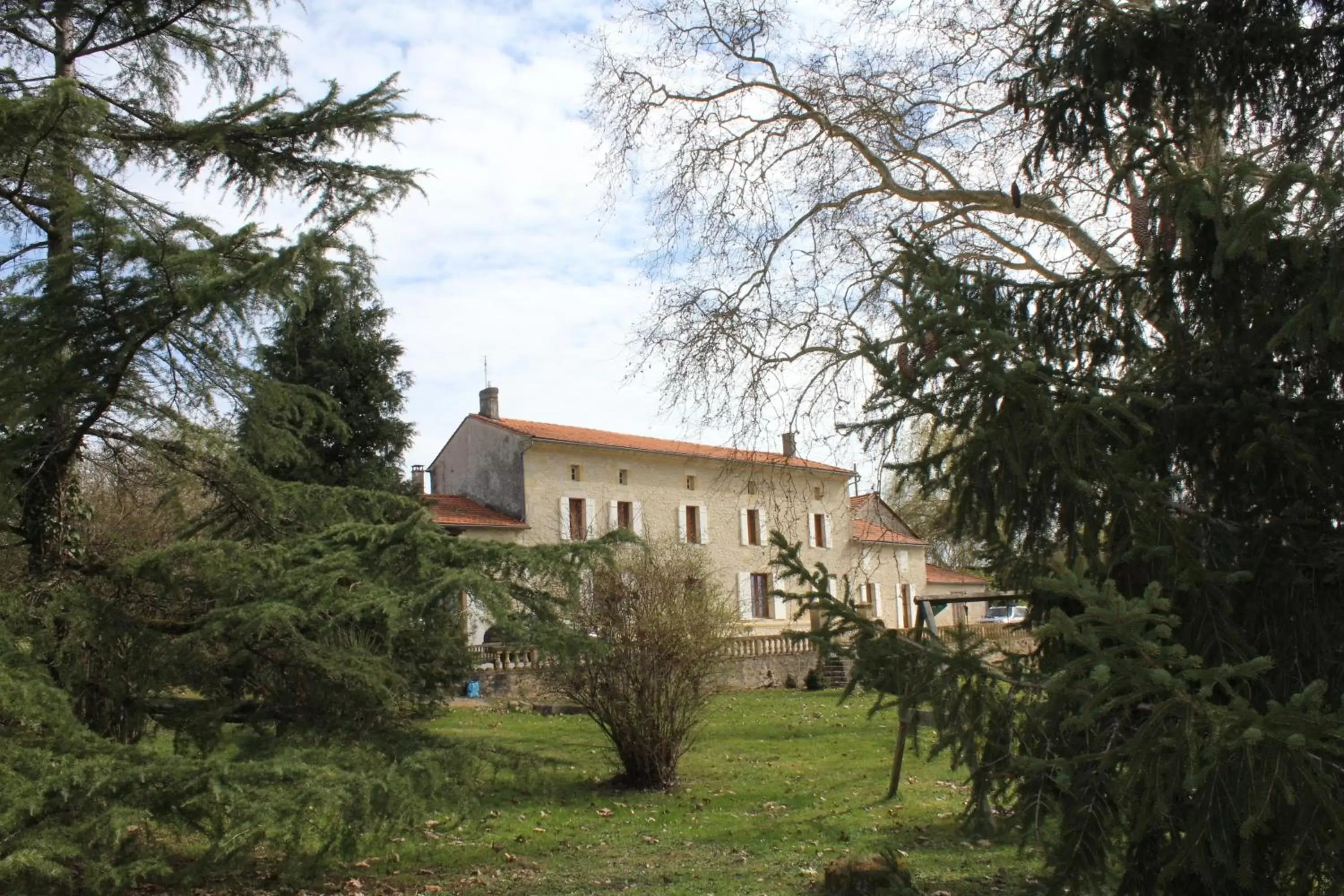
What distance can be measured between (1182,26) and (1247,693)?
3.02 metres

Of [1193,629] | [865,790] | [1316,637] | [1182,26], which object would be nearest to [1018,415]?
[1193,629]

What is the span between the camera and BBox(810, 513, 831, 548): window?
3856 centimetres

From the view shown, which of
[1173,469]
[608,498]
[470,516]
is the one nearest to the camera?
[1173,469]

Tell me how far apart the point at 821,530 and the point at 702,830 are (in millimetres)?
29277

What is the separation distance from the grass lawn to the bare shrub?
0.55 m

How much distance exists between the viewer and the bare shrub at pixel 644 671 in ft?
40.2

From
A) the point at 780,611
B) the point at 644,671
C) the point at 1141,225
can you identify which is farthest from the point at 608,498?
the point at 1141,225

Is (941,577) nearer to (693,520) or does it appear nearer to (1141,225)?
(693,520)

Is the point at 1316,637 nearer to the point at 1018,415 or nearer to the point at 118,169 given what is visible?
the point at 1018,415

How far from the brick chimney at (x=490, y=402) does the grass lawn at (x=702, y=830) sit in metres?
20.0

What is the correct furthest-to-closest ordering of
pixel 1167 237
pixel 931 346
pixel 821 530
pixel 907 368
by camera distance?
pixel 821 530, pixel 1167 237, pixel 907 368, pixel 931 346

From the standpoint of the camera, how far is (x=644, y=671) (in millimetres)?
12289

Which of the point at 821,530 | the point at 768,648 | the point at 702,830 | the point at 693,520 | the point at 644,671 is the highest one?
the point at 693,520

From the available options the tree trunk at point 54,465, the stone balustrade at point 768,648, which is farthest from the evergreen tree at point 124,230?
the stone balustrade at point 768,648
